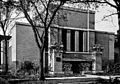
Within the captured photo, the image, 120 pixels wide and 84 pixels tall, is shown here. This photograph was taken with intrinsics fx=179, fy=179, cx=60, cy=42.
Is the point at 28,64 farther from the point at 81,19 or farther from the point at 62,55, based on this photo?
the point at 81,19

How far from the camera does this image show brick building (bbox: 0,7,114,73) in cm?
2667

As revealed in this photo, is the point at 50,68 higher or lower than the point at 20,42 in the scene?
lower

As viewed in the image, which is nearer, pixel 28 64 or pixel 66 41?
pixel 28 64

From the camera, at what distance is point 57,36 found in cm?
2841

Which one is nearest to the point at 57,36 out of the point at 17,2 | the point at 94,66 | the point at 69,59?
the point at 69,59

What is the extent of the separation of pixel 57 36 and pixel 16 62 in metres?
7.46

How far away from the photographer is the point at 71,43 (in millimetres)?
30016

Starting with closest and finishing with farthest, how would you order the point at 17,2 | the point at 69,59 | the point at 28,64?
the point at 17,2 → the point at 28,64 → the point at 69,59

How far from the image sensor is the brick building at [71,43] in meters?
26.7

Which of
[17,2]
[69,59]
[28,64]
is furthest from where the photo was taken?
[69,59]

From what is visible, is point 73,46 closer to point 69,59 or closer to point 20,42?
point 69,59

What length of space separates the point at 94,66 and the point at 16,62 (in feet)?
41.0

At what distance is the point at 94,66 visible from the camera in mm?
29328

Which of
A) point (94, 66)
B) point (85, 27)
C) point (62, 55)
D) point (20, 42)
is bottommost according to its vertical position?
point (94, 66)
